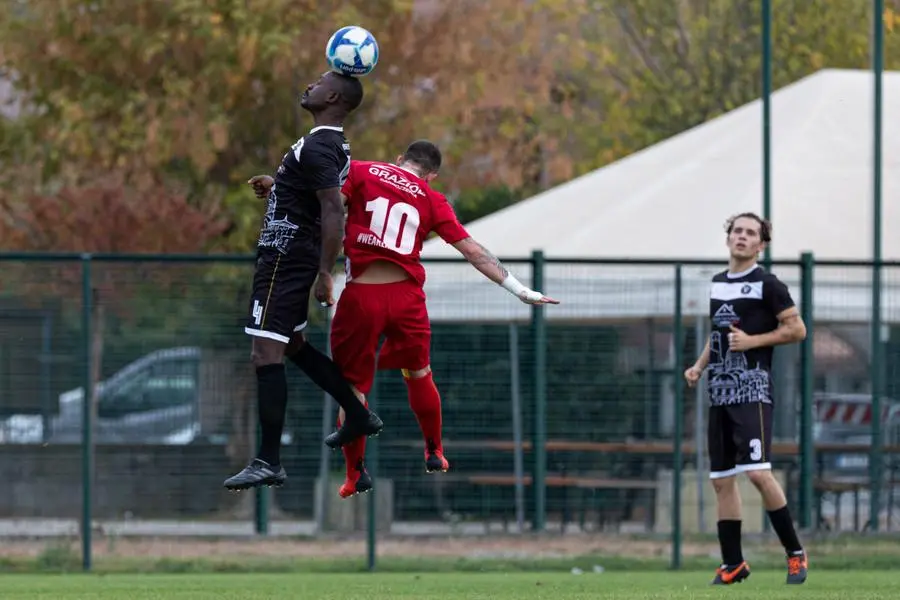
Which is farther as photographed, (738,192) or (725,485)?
(738,192)

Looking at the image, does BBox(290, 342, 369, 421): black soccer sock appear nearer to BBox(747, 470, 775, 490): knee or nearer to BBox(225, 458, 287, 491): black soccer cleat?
BBox(225, 458, 287, 491): black soccer cleat

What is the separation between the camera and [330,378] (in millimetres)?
9633

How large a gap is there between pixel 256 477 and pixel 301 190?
1.44 m

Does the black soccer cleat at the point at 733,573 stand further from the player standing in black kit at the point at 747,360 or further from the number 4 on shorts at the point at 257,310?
the number 4 on shorts at the point at 257,310

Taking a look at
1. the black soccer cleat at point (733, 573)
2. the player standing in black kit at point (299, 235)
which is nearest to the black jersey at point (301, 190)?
the player standing in black kit at point (299, 235)

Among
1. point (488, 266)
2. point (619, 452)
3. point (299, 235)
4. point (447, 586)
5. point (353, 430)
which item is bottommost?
point (447, 586)

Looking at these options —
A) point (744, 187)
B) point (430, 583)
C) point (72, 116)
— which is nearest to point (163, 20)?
point (72, 116)

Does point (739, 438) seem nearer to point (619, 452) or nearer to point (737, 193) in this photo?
point (619, 452)

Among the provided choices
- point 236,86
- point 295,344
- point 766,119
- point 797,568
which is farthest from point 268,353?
point 236,86

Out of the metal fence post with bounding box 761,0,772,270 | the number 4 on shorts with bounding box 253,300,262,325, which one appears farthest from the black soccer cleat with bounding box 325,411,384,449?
the metal fence post with bounding box 761,0,772,270

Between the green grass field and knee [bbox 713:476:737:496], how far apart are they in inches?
23.4

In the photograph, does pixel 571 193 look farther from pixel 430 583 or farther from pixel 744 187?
pixel 430 583

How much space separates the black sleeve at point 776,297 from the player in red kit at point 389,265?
234cm

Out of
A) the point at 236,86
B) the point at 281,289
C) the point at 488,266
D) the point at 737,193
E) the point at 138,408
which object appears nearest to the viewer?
the point at 281,289
